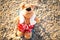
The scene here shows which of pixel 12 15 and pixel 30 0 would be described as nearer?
pixel 12 15

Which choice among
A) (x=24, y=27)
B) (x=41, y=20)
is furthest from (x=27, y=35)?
(x=41, y=20)

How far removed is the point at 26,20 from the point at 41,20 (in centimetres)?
28

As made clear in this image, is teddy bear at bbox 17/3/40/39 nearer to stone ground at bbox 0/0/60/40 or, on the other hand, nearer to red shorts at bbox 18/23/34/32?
red shorts at bbox 18/23/34/32

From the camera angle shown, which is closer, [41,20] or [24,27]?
[24,27]

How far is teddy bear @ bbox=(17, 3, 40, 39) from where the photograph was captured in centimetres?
117

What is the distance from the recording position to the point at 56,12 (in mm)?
1546

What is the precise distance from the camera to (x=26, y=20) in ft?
4.04

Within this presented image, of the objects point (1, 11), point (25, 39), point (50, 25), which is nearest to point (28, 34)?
point (25, 39)

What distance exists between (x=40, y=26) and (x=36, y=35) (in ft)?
0.35

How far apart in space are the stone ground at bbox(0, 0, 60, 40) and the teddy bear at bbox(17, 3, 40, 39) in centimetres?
12

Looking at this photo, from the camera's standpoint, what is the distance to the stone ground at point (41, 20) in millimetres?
1368

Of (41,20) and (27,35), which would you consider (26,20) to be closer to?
(27,35)

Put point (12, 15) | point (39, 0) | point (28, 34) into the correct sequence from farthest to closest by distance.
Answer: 1. point (39, 0)
2. point (12, 15)
3. point (28, 34)

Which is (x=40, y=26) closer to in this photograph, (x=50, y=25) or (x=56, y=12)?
(x=50, y=25)
